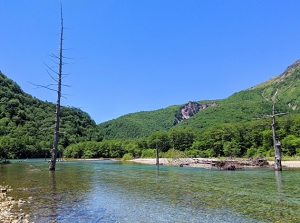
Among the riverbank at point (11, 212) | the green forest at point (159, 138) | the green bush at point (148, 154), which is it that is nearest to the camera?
the riverbank at point (11, 212)

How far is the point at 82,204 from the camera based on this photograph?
13.9 metres

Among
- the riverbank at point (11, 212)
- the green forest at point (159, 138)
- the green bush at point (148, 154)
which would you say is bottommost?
the riverbank at point (11, 212)

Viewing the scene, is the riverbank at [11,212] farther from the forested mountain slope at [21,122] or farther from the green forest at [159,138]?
the forested mountain slope at [21,122]

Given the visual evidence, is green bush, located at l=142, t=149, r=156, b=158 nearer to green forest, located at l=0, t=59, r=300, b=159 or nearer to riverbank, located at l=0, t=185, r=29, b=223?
green forest, located at l=0, t=59, r=300, b=159

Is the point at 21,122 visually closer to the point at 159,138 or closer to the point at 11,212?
the point at 159,138

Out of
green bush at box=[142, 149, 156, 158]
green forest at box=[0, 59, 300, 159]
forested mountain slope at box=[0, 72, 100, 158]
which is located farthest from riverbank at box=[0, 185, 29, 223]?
forested mountain slope at box=[0, 72, 100, 158]

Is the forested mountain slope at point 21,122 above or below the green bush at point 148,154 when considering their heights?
above

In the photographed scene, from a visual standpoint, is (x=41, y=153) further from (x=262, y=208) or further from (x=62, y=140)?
(x=262, y=208)

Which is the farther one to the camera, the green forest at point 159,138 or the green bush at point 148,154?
the green bush at point 148,154

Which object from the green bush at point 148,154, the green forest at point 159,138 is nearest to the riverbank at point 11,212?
the green forest at point 159,138

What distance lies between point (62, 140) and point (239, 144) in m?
137

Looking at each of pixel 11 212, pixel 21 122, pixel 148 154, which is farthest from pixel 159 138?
pixel 11 212

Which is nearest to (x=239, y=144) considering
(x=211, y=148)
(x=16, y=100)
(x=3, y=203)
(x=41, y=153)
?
(x=211, y=148)

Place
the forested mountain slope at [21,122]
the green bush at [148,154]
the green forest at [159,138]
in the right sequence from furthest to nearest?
the forested mountain slope at [21,122] → the green bush at [148,154] → the green forest at [159,138]
